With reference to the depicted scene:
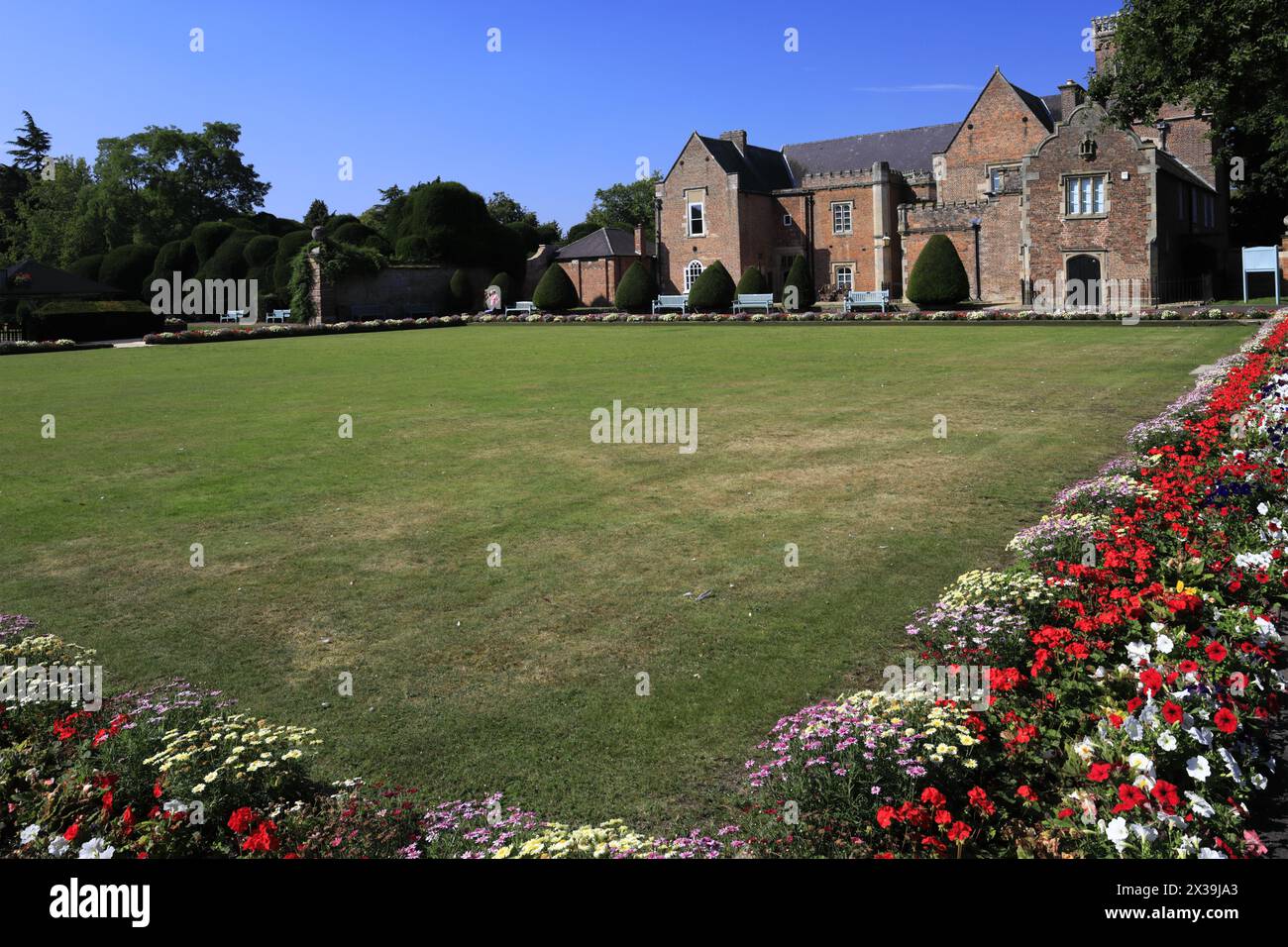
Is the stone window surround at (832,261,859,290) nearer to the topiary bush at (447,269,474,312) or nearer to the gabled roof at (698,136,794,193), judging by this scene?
→ the gabled roof at (698,136,794,193)

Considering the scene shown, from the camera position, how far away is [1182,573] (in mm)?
6105

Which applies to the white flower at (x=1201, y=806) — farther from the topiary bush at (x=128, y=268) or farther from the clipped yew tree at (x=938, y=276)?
the topiary bush at (x=128, y=268)

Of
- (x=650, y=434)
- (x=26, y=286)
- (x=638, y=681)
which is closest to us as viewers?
(x=638, y=681)

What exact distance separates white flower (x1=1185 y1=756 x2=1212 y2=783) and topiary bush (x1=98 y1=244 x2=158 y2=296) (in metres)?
75.6

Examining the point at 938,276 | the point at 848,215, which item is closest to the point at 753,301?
the point at 938,276

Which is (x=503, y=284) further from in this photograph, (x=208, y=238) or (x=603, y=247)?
(x=208, y=238)

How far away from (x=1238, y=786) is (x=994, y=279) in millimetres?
48960

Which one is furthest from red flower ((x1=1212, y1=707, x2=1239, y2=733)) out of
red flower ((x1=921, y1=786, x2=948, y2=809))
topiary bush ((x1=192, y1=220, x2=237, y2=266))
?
topiary bush ((x1=192, y1=220, x2=237, y2=266))

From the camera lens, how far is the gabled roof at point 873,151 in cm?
6109

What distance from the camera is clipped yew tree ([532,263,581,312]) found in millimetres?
57844
